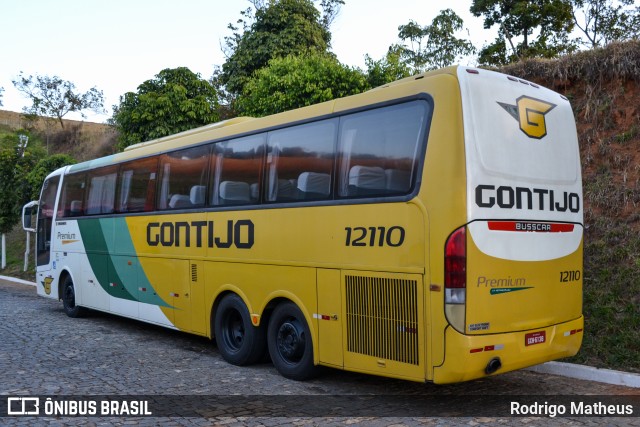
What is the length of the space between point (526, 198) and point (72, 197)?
9.86 m

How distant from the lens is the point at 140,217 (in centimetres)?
1044

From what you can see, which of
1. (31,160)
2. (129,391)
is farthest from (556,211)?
(31,160)

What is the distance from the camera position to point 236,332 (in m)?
8.50

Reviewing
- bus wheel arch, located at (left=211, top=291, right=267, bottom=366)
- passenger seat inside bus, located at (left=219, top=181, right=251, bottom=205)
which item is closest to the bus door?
passenger seat inside bus, located at (left=219, top=181, right=251, bottom=205)

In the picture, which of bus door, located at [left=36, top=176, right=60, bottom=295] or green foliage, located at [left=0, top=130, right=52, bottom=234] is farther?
green foliage, located at [left=0, top=130, right=52, bottom=234]

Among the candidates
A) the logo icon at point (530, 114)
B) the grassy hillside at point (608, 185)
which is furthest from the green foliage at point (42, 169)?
the logo icon at point (530, 114)

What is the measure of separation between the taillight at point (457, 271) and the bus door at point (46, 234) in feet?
34.8

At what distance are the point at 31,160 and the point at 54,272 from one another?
14.0 meters

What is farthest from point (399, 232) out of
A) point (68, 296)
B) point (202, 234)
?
point (68, 296)

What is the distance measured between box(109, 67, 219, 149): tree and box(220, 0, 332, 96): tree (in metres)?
3.20

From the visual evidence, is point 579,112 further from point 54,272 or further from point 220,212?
point 54,272

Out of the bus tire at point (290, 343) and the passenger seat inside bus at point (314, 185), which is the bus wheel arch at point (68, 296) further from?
the passenger seat inside bus at point (314, 185)

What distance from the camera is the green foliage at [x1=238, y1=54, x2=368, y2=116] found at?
18375 millimetres

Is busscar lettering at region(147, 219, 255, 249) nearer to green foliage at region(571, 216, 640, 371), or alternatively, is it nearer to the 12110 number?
the 12110 number
